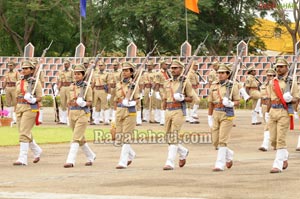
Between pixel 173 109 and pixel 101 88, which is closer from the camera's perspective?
pixel 173 109

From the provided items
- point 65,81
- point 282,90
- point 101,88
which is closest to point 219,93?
point 282,90

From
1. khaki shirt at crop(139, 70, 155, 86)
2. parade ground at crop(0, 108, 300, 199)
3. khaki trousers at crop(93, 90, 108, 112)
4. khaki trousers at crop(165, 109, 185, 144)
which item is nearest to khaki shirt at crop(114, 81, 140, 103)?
khaki trousers at crop(165, 109, 185, 144)

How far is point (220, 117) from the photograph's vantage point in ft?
59.1

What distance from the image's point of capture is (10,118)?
31625mm

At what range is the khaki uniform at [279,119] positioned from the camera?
1744 centimetres

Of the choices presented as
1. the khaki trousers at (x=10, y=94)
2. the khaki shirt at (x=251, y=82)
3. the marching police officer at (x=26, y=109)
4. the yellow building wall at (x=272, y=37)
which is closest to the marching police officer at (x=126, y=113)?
the marching police officer at (x=26, y=109)

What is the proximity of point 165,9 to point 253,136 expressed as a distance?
72.5 ft

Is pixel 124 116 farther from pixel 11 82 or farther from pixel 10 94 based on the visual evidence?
pixel 10 94

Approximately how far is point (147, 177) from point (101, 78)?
657 inches

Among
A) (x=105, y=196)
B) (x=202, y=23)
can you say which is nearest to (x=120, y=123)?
(x=105, y=196)

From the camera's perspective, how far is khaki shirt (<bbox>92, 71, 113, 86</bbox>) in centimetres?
3303

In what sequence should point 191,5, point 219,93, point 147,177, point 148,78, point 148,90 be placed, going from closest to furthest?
point 147,177, point 219,93, point 148,78, point 148,90, point 191,5

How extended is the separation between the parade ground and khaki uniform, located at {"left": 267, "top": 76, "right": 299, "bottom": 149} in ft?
1.96

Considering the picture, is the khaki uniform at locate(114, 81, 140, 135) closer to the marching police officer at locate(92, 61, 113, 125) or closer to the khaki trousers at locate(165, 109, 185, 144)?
the khaki trousers at locate(165, 109, 185, 144)
